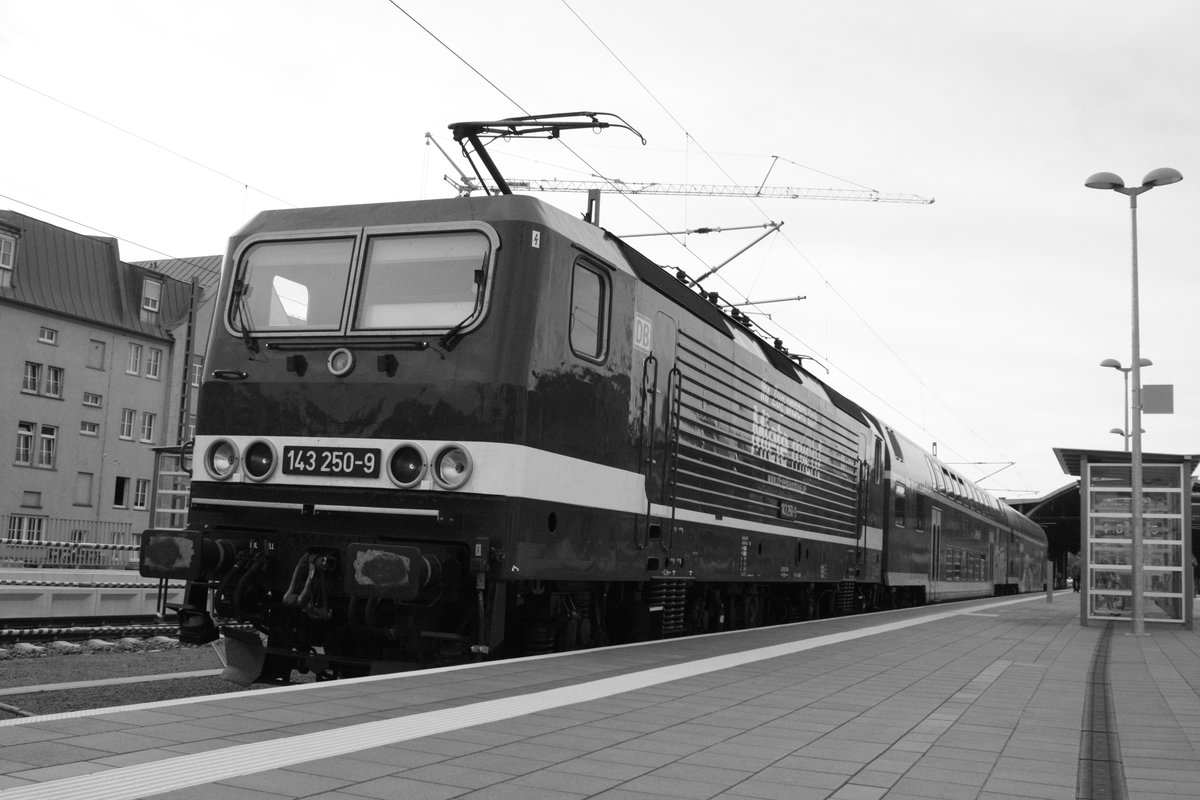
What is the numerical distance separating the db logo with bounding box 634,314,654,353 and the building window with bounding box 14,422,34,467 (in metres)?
35.4

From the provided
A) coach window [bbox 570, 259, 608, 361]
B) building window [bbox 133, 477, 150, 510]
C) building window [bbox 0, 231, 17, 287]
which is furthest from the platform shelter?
building window [bbox 133, 477, 150, 510]

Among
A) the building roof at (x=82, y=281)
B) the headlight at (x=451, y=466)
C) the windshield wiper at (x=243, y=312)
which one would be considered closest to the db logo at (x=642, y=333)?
the headlight at (x=451, y=466)

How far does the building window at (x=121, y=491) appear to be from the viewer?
43656 millimetres

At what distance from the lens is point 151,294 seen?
4522cm

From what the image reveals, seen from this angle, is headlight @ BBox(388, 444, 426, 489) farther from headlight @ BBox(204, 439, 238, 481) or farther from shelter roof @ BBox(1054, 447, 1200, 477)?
shelter roof @ BBox(1054, 447, 1200, 477)

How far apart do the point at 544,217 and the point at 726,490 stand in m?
4.61

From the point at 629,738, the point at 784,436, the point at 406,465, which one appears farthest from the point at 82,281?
the point at 629,738

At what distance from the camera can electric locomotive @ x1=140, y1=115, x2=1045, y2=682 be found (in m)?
7.87

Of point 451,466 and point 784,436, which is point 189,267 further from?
point 451,466

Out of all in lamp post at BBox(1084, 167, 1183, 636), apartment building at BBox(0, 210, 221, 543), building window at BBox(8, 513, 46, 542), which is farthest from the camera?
apartment building at BBox(0, 210, 221, 543)

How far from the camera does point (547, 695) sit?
6.71 meters

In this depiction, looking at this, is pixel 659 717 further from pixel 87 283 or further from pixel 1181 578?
pixel 87 283

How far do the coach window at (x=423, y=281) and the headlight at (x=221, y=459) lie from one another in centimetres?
128

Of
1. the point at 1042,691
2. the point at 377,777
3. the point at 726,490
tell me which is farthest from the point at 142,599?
the point at 377,777
